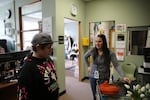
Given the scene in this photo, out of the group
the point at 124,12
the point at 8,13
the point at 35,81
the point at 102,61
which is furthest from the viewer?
the point at 8,13

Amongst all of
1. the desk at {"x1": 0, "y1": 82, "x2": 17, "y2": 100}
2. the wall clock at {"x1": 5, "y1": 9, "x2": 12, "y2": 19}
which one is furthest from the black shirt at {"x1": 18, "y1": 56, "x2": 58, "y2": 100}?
the wall clock at {"x1": 5, "y1": 9, "x2": 12, "y2": 19}

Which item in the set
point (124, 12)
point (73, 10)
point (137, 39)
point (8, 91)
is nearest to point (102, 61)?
point (8, 91)

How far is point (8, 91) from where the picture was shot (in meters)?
2.22

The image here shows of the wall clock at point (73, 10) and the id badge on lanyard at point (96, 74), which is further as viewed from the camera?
the wall clock at point (73, 10)

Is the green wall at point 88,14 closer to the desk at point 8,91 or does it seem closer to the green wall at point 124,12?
the green wall at point 124,12

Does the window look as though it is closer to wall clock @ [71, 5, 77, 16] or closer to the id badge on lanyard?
wall clock @ [71, 5, 77, 16]

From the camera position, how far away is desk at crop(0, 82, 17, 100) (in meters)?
2.11

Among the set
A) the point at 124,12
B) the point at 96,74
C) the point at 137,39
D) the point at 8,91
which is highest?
the point at 124,12

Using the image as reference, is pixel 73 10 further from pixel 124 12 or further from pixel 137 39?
pixel 137 39

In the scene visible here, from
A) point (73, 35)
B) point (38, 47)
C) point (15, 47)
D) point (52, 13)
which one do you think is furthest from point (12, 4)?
point (73, 35)

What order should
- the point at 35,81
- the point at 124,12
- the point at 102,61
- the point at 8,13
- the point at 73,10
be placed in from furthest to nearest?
the point at 8,13 < the point at 124,12 < the point at 73,10 < the point at 102,61 < the point at 35,81

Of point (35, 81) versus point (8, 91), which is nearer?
point (35, 81)

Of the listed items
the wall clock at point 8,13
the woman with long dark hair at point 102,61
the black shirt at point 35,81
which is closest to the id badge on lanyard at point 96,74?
the woman with long dark hair at point 102,61

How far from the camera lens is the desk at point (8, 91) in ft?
6.91
